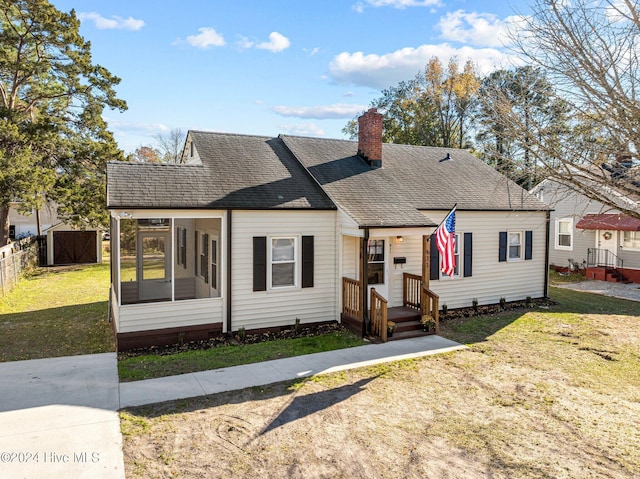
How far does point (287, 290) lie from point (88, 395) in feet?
16.3

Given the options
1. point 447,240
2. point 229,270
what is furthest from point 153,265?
point 447,240

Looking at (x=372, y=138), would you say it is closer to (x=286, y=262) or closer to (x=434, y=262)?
(x=434, y=262)

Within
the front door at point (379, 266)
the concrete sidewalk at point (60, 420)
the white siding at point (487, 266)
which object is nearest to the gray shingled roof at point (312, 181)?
the white siding at point (487, 266)

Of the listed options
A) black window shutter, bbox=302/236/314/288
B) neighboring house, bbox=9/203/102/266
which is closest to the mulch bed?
black window shutter, bbox=302/236/314/288

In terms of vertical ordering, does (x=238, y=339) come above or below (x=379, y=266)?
below

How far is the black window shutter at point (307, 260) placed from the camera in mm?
10695

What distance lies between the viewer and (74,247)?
82.5ft

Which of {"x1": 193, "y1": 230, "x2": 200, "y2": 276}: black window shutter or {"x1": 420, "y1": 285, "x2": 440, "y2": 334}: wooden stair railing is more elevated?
{"x1": 193, "y1": 230, "x2": 200, "y2": 276}: black window shutter

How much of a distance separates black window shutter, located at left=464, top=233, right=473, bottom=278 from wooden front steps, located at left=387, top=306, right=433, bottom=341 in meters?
2.79

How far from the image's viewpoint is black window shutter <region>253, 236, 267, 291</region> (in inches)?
402

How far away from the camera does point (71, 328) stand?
1132 cm

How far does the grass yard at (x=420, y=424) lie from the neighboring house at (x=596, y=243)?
12.3 meters

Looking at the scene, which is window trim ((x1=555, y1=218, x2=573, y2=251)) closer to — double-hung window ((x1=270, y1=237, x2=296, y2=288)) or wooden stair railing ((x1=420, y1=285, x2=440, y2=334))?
wooden stair railing ((x1=420, y1=285, x2=440, y2=334))

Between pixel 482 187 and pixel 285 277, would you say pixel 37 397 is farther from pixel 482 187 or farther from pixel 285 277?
pixel 482 187
